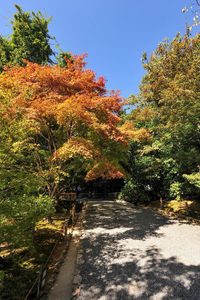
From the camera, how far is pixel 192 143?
10.8m

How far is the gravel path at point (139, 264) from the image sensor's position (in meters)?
3.72

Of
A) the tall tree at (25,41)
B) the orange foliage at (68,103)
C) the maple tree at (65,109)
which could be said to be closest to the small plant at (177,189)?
the maple tree at (65,109)

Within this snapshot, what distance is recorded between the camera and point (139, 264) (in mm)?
4922

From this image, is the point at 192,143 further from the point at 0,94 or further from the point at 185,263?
the point at 0,94

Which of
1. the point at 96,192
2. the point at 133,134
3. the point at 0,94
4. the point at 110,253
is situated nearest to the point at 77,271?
the point at 110,253

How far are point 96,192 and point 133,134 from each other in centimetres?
2020

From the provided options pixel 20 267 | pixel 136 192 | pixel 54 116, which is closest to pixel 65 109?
pixel 54 116

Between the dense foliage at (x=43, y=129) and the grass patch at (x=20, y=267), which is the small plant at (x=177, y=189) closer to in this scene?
the dense foliage at (x=43, y=129)

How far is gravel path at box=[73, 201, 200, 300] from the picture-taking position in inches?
146

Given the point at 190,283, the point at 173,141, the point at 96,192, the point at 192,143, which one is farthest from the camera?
the point at 96,192

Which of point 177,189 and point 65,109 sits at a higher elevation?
point 65,109

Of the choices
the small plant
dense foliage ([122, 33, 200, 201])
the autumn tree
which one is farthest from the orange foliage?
the small plant

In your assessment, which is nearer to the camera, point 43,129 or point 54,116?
point 54,116

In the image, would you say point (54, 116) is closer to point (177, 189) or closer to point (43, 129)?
point (43, 129)
